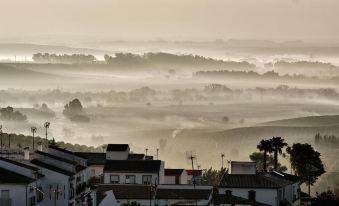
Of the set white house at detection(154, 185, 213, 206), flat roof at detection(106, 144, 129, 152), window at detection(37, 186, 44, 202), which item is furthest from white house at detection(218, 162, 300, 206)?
flat roof at detection(106, 144, 129, 152)

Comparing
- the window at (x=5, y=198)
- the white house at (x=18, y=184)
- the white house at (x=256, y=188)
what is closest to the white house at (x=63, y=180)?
the white house at (x=18, y=184)

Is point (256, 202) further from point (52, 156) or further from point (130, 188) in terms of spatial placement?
point (52, 156)

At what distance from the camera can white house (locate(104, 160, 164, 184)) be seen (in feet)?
548

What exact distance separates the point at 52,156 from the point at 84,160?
13.5 meters

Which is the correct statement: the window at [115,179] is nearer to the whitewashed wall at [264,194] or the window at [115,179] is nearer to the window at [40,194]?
the whitewashed wall at [264,194]

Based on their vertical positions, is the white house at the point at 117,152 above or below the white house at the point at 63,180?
above

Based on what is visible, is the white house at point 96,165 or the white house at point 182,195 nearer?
the white house at point 182,195

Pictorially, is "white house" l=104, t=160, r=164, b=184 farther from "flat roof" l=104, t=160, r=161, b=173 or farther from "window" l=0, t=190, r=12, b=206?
"window" l=0, t=190, r=12, b=206

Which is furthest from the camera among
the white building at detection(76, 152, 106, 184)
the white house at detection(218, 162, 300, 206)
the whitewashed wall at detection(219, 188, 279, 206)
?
the white building at detection(76, 152, 106, 184)

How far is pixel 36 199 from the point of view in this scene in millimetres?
133125

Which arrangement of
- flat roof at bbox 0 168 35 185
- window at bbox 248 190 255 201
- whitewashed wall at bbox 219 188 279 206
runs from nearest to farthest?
flat roof at bbox 0 168 35 185
window at bbox 248 190 255 201
whitewashed wall at bbox 219 188 279 206

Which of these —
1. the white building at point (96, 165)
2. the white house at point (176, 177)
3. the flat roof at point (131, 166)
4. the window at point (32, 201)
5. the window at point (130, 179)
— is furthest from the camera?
the white house at point (176, 177)

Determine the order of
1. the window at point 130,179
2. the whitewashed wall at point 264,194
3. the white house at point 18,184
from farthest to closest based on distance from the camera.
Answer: the window at point 130,179 → the whitewashed wall at point 264,194 → the white house at point 18,184

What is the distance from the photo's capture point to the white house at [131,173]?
167000 millimetres
